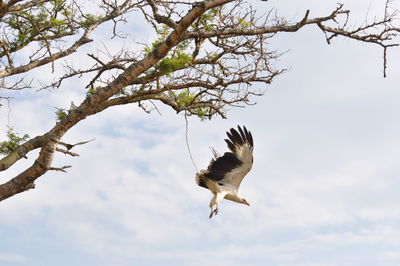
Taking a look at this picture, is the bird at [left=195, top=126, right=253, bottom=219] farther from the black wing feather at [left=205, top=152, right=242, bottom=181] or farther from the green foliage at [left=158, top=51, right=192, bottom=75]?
the green foliage at [left=158, top=51, right=192, bottom=75]

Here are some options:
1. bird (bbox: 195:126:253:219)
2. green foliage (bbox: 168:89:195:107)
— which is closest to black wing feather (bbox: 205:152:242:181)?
bird (bbox: 195:126:253:219)

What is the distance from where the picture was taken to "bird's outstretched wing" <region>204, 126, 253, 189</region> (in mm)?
9758

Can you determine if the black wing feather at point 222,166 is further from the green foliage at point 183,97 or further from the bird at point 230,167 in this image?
the green foliage at point 183,97

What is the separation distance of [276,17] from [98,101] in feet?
11.5

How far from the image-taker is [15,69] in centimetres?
1166

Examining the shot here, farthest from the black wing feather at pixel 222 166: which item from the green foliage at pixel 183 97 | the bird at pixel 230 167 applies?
the green foliage at pixel 183 97

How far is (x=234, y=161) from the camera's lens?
32.2ft

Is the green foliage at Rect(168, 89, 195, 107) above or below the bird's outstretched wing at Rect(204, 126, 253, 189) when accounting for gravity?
above

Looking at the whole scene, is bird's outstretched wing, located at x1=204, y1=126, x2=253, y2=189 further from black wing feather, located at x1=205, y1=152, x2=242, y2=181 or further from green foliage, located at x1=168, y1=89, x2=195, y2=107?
green foliage, located at x1=168, y1=89, x2=195, y2=107

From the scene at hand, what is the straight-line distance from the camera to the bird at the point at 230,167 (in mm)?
9750

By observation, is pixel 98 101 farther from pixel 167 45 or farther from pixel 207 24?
pixel 207 24

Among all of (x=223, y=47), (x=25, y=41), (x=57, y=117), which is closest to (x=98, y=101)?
(x=57, y=117)

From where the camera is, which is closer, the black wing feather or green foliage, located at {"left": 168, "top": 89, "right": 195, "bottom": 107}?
the black wing feather

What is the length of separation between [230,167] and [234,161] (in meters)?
0.13
